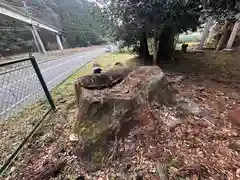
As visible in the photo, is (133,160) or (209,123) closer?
(133,160)

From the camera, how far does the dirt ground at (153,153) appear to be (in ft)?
5.37

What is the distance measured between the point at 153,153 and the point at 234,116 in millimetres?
1577

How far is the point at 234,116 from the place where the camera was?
2.50m

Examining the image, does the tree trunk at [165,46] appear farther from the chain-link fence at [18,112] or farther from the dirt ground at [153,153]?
the chain-link fence at [18,112]

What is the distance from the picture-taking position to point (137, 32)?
16.6 ft

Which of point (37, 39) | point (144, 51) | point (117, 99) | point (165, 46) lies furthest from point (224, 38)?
point (37, 39)

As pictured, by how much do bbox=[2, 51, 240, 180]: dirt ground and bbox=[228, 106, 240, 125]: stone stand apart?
0.06 meters

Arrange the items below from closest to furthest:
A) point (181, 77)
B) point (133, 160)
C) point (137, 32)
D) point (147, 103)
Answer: point (133, 160), point (147, 103), point (181, 77), point (137, 32)

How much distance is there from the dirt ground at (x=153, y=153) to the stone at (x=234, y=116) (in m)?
0.06

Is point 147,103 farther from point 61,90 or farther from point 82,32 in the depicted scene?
point 82,32

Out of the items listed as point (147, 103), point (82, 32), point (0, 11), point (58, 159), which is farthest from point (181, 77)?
point (82, 32)

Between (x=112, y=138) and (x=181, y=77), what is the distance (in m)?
3.34

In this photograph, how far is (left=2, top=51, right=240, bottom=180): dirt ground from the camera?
164 cm

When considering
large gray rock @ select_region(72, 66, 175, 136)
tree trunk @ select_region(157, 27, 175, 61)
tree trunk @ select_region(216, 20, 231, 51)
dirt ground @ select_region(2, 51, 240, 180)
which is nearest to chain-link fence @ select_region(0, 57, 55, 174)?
dirt ground @ select_region(2, 51, 240, 180)
